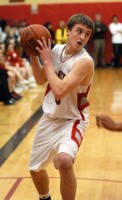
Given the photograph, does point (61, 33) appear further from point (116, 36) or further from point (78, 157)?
point (78, 157)

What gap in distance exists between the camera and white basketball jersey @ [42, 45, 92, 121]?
3324 millimetres

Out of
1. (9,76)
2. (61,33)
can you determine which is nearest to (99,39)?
(61,33)

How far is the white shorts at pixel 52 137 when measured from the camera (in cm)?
327

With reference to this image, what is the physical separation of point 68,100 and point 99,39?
13280mm

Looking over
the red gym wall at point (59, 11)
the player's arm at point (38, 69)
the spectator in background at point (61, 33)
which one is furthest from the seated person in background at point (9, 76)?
the red gym wall at point (59, 11)

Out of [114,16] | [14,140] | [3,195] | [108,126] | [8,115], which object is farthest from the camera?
[114,16]

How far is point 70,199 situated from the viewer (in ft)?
10.6

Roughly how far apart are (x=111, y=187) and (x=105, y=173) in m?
0.42

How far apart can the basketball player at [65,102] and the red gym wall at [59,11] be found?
13661mm

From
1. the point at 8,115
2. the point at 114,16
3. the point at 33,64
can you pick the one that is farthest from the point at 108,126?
the point at 114,16

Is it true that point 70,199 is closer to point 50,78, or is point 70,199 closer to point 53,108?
point 53,108

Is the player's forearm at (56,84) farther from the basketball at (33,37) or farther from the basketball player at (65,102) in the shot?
the basketball at (33,37)

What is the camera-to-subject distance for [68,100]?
3348 millimetres

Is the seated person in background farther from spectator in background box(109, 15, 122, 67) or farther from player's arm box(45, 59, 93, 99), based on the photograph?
spectator in background box(109, 15, 122, 67)
